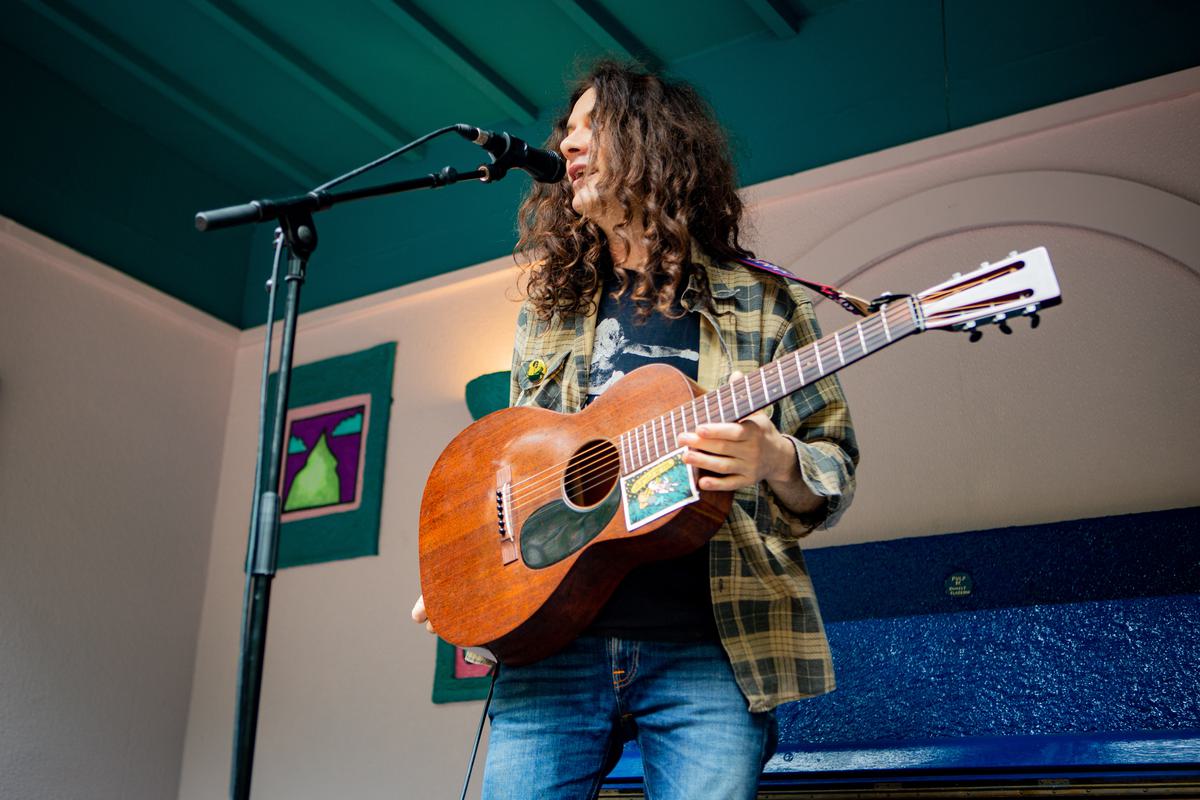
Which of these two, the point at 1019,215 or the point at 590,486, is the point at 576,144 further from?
the point at 1019,215

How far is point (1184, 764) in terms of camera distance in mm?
1897

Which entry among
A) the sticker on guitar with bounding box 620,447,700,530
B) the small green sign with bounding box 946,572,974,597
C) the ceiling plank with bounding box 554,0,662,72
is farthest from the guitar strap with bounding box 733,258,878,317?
the ceiling plank with bounding box 554,0,662,72

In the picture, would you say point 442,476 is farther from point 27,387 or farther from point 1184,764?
point 27,387

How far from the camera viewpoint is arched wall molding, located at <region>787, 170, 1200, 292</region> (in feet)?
9.50

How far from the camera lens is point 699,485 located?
1.43 metres

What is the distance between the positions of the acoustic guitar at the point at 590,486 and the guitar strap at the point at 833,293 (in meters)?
0.08

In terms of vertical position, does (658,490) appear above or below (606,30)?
below

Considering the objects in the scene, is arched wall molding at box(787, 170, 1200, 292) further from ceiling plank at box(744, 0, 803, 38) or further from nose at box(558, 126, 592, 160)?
nose at box(558, 126, 592, 160)

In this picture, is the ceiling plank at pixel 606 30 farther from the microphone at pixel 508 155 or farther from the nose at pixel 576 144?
the microphone at pixel 508 155

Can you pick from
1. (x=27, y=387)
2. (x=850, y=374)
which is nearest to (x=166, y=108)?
(x=27, y=387)

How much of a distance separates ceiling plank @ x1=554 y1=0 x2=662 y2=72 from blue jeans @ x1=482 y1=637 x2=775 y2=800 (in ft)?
8.09

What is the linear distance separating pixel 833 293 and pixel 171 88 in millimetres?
3335

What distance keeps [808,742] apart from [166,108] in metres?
3.33

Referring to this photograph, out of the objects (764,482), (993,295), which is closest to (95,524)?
(764,482)
